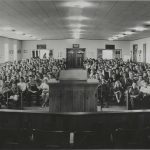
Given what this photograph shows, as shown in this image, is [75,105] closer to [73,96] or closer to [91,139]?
[73,96]

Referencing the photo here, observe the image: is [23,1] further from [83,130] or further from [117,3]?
[83,130]

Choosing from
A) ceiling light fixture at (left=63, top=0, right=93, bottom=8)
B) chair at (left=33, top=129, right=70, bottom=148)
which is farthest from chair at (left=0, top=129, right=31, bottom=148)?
ceiling light fixture at (left=63, top=0, right=93, bottom=8)

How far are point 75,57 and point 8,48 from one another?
828 cm

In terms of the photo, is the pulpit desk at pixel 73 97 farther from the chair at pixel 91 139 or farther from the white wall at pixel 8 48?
the white wall at pixel 8 48

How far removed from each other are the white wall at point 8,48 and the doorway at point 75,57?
17.8ft

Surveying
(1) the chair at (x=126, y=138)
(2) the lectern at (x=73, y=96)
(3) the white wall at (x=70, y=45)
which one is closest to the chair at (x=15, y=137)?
(1) the chair at (x=126, y=138)

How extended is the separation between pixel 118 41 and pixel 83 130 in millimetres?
25994

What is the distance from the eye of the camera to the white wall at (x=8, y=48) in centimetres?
2291

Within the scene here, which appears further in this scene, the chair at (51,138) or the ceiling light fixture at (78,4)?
the ceiling light fixture at (78,4)

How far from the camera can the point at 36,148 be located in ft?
14.8

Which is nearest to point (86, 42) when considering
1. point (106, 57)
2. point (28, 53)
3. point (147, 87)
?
point (106, 57)

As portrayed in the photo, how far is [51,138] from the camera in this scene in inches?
182

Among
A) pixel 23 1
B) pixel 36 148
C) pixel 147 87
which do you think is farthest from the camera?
pixel 147 87

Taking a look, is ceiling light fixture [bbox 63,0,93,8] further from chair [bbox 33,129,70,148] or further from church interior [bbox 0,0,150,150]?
chair [bbox 33,129,70,148]
